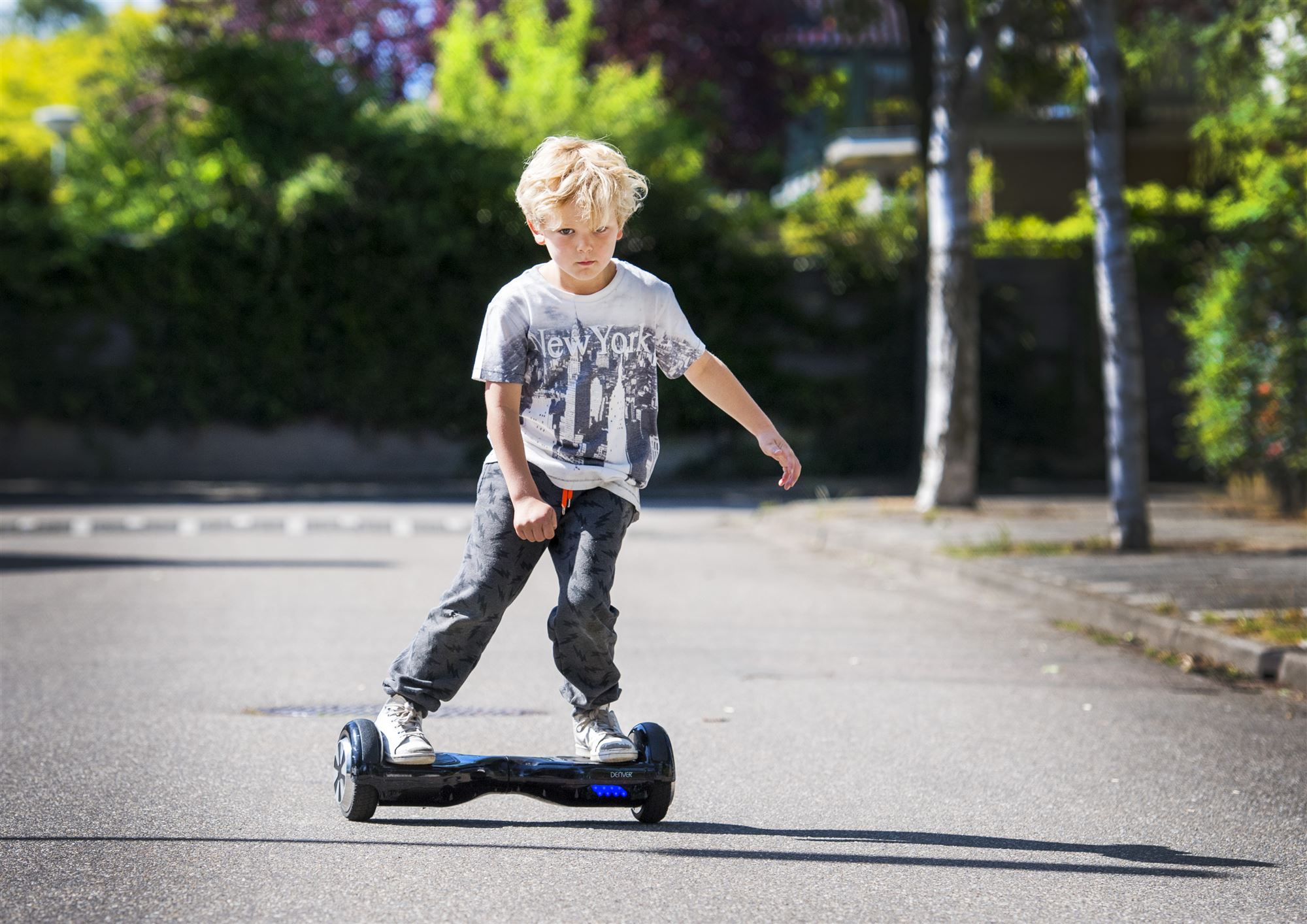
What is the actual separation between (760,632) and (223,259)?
14302mm

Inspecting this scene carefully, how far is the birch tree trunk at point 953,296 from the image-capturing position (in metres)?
15.5

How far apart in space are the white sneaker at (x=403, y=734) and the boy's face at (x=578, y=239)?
47.6 inches

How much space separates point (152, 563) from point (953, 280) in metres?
7.32

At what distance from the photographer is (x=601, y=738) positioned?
186 inches

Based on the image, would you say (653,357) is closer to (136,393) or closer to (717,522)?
(717,522)

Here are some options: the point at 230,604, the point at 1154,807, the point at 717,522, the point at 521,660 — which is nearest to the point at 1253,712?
the point at 1154,807

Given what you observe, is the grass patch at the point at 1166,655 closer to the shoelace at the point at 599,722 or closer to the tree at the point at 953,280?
the shoelace at the point at 599,722

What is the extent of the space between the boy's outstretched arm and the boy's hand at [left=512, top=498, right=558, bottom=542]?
64 centimetres

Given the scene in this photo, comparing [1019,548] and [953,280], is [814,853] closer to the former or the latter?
[1019,548]

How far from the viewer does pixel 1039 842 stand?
15.3ft

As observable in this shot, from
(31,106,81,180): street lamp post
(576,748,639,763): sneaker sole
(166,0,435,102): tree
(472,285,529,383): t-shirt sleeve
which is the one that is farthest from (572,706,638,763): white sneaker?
(166,0,435,102): tree

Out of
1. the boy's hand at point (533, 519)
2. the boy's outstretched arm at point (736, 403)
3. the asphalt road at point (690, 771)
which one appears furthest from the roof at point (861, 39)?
the boy's hand at point (533, 519)

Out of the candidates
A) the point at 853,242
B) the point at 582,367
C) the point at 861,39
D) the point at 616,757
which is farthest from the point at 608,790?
the point at 861,39

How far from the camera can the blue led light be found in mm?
4656
